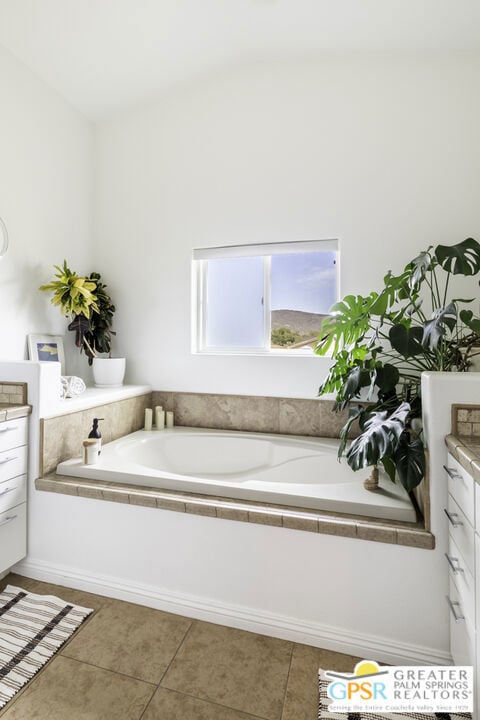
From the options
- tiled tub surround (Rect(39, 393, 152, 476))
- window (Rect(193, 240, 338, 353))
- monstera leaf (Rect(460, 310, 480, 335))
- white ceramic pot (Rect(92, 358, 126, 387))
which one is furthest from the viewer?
white ceramic pot (Rect(92, 358, 126, 387))

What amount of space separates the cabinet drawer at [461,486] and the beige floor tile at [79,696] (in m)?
1.18

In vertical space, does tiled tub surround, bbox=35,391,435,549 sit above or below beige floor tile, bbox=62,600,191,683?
above

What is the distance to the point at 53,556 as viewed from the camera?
1.83 m

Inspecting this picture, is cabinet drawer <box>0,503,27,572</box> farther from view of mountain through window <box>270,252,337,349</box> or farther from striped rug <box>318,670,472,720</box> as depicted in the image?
view of mountain through window <box>270,252,337,349</box>

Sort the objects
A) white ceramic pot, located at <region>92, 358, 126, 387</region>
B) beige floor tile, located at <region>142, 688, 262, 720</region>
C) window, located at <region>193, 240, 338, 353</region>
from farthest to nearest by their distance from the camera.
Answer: white ceramic pot, located at <region>92, 358, 126, 387</region>, window, located at <region>193, 240, 338, 353</region>, beige floor tile, located at <region>142, 688, 262, 720</region>

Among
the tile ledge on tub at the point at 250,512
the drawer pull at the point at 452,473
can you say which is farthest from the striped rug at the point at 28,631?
the drawer pull at the point at 452,473

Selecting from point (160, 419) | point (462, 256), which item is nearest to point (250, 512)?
point (160, 419)

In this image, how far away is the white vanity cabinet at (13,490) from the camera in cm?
173

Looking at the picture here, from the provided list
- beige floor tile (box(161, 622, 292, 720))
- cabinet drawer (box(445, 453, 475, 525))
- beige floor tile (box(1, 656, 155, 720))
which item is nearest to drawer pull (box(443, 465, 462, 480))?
cabinet drawer (box(445, 453, 475, 525))

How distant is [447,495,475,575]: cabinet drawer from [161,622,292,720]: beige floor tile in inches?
29.7

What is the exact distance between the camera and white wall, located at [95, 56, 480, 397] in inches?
85.0

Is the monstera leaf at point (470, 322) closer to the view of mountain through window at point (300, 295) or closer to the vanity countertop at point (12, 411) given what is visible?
the view of mountain through window at point (300, 295)

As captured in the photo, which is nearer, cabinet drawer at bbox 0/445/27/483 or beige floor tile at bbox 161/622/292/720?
beige floor tile at bbox 161/622/292/720

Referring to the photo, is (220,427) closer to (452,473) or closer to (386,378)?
(386,378)
